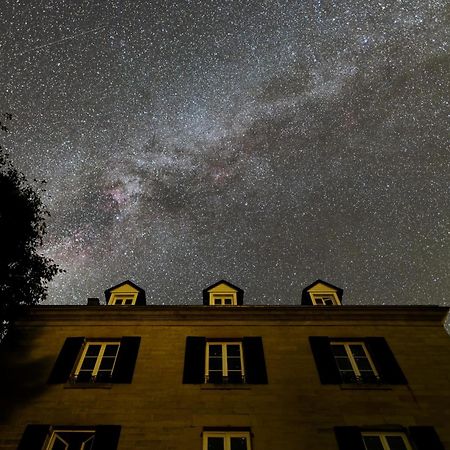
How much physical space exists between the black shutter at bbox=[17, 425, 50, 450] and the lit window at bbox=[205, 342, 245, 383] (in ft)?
17.0

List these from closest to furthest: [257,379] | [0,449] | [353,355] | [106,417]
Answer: [0,449], [106,417], [257,379], [353,355]

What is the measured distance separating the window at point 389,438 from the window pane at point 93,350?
8.93 metres

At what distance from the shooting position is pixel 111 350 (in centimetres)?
1548

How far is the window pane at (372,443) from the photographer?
11806mm

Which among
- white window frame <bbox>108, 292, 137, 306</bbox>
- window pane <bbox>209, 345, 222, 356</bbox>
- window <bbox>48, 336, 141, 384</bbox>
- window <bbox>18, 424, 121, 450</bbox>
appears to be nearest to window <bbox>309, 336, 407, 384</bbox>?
window pane <bbox>209, 345, 222, 356</bbox>

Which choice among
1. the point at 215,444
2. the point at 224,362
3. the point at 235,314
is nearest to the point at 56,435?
the point at 215,444

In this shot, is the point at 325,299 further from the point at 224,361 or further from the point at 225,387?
the point at 225,387

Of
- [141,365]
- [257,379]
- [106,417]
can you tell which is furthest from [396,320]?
[106,417]

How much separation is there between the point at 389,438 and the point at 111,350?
32.8 ft

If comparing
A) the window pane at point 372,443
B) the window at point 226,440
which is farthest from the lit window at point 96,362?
the window pane at point 372,443

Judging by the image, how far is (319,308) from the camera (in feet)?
54.6

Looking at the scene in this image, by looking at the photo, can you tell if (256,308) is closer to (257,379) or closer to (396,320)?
(257,379)

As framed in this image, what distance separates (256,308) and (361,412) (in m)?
5.55

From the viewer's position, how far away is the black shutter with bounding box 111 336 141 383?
45.5 feet
